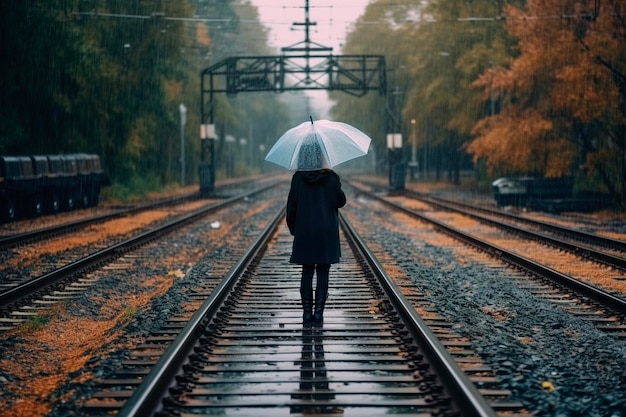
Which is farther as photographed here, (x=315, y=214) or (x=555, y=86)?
(x=555, y=86)

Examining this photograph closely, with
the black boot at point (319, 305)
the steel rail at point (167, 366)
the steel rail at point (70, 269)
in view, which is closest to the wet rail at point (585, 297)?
the black boot at point (319, 305)

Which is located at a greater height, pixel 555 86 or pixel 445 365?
pixel 555 86

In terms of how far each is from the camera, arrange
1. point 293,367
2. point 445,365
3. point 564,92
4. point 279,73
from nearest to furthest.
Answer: point 445,365 < point 293,367 < point 564,92 < point 279,73

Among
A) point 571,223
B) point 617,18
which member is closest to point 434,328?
point 571,223

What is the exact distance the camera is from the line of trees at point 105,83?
2794 cm

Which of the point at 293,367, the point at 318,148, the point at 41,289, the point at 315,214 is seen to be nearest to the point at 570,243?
the point at 315,214

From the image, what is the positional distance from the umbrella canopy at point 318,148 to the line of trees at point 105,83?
2137 cm

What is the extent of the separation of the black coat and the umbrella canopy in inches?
7.0

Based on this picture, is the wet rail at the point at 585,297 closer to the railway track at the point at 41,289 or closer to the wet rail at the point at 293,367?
the wet rail at the point at 293,367

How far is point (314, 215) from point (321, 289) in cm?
82

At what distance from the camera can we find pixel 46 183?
26406 mm

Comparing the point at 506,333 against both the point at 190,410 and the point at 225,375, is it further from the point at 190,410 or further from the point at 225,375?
the point at 190,410

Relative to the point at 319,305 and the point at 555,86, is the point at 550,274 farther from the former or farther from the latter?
the point at 555,86

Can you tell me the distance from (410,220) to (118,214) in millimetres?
9178
